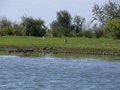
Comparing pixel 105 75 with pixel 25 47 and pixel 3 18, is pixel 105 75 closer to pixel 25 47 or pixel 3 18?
pixel 25 47

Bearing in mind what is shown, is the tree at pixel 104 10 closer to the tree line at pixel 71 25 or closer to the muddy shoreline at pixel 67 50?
the tree line at pixel 71 25

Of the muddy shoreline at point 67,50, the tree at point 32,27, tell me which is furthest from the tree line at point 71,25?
the muddy shoreline at point 67,50

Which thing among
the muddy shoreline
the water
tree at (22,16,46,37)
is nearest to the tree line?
tree at (22,16,46,37)

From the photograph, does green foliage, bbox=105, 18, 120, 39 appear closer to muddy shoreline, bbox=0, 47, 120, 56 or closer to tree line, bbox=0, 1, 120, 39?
tree line, bbox=0, 1, 120, 39

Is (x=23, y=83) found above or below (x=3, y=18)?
below

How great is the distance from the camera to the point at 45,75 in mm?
28016

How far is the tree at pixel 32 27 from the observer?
87025 millimetres

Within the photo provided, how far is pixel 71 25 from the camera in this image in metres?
107

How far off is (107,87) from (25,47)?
3422cm

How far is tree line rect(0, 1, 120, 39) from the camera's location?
259 feet

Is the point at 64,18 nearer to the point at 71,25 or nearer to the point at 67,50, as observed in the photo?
the point at 71,25

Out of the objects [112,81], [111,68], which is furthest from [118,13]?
[112,81]

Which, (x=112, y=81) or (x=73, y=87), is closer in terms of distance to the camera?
(x=73, y=87)

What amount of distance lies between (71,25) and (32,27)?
2165cm
